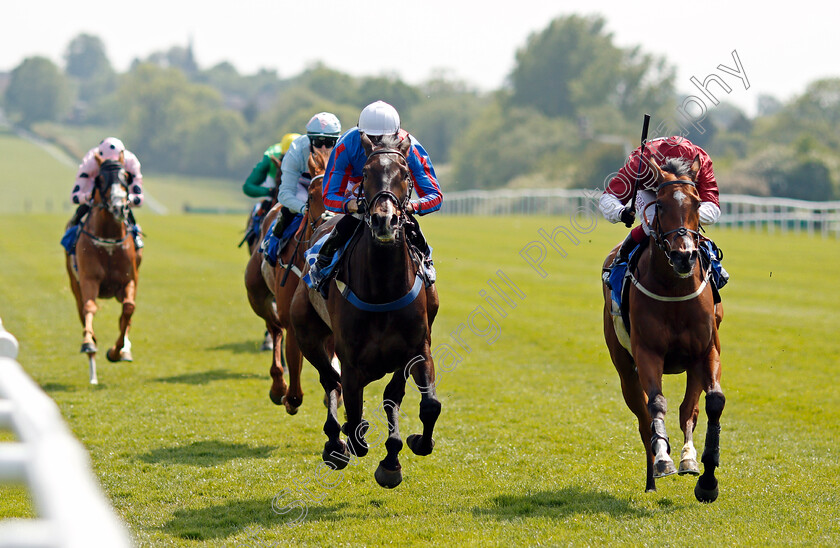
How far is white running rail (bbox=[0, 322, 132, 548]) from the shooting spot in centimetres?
160

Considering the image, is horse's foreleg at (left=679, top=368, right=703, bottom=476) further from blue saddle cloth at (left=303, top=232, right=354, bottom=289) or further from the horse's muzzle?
blue saddle cloth at (left=303, top=232, right=354, bottom=289)

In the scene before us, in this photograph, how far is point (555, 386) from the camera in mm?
10430

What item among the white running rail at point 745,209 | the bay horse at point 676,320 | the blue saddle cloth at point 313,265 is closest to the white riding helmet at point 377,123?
the blue saddle cloth at point 313,265

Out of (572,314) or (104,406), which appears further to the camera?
(572,314)

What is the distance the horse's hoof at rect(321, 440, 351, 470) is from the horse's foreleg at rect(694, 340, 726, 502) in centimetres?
221

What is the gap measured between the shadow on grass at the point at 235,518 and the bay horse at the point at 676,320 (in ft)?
6.60

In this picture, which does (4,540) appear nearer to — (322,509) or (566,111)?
(322,509)

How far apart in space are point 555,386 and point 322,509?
4959 millimetres

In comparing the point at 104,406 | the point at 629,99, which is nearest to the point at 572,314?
the point at 104,406

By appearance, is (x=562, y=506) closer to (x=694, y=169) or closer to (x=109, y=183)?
(x=694, y=169)

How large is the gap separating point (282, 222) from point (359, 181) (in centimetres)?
210

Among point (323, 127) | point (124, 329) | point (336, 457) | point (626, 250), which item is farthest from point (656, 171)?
point (124, 329)

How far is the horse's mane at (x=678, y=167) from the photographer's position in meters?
5.99

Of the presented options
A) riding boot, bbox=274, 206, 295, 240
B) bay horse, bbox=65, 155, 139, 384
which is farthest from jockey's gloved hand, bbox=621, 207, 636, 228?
bay horse, bbox=65, 155, 139, 384
